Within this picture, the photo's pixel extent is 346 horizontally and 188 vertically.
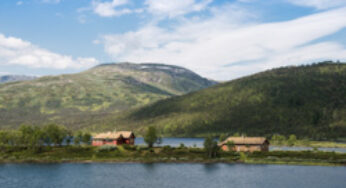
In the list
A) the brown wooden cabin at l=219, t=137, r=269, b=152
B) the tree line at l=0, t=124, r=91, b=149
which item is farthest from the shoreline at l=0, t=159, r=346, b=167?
the brown wooden cabin at l=219, t=137, r=269, b=152

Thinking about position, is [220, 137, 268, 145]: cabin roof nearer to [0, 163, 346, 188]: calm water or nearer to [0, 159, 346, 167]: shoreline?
[0, 159, 346, 167]: shoreline

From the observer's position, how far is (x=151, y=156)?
151250 mm

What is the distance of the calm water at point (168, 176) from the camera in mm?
101206

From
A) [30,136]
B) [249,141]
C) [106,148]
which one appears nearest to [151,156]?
[106,148]

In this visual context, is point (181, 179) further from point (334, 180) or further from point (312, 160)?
point (312, 160)

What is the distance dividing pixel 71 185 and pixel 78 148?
2668 inches

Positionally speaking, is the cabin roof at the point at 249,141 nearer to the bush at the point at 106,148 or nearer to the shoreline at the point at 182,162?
the shoreline at the point at 182,162

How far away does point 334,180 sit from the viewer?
A: 102188mm

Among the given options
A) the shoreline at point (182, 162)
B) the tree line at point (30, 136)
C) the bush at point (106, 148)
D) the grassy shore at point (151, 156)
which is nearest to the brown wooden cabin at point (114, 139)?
the tree line at point (30, 136)

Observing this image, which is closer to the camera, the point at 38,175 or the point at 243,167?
the point at 38,175

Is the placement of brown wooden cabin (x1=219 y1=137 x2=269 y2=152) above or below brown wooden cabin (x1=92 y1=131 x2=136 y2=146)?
below

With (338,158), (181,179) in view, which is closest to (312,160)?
(338,158)

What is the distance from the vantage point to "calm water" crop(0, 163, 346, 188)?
10121cm

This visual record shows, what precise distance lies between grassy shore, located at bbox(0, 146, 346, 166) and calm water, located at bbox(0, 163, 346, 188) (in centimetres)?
894
